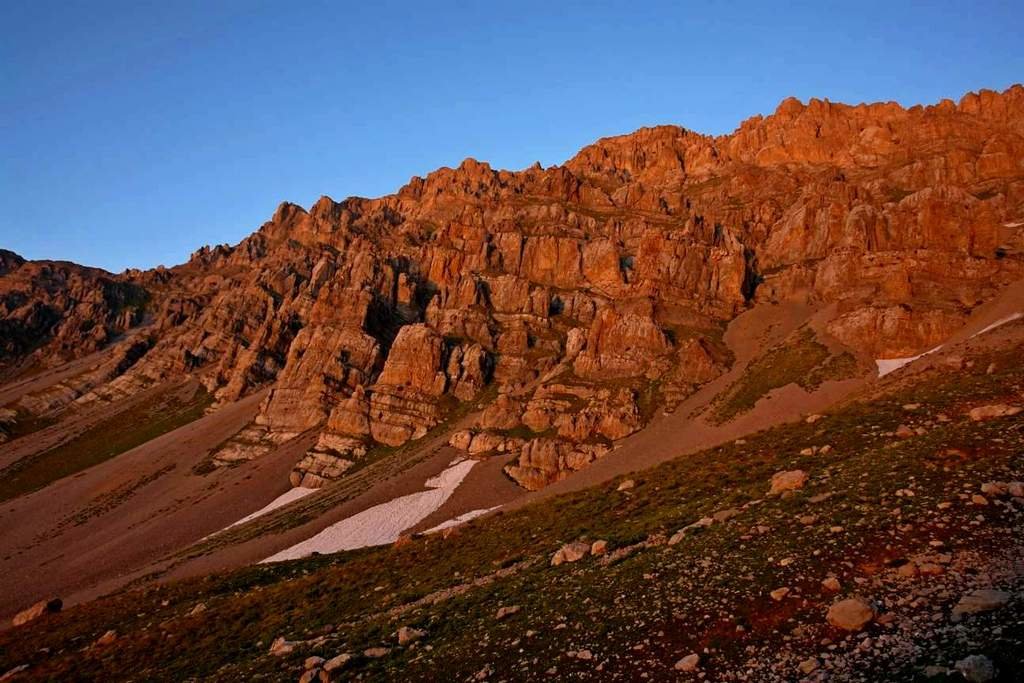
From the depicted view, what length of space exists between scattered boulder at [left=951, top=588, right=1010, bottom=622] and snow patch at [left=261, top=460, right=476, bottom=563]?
202ft

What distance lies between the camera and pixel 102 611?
51.5 m

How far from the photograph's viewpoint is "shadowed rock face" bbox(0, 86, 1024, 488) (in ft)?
332

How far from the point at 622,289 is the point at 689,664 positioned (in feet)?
429

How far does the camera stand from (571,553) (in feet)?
98.7

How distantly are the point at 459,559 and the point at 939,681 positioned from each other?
31.5 metres

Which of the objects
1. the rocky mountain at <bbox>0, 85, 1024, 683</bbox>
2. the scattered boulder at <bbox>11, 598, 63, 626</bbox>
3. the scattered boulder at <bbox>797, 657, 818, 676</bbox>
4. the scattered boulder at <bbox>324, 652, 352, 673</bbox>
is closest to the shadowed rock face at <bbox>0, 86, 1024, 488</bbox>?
the rocky mountain at <bbox>0, 85, 1024, 683</bbox>

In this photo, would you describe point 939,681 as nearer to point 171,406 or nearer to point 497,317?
point 497,317

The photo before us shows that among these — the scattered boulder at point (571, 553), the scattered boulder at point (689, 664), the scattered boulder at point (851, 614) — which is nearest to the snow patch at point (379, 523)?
the scattered boulder at point (571, 553)

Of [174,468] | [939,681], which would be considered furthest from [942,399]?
[174,468]

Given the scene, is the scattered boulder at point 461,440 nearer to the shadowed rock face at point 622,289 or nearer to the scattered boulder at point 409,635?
the shadowed rock face at point 622,289

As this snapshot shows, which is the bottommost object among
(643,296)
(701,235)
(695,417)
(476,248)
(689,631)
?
(695,417)

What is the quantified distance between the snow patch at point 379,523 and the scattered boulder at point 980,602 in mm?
61488

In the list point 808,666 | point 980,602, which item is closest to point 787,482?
point 980,602

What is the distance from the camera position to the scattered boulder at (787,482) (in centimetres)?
2906
